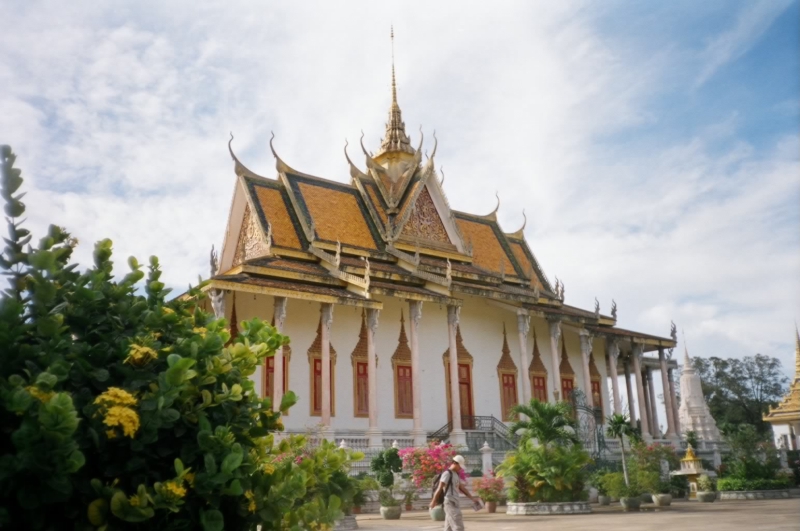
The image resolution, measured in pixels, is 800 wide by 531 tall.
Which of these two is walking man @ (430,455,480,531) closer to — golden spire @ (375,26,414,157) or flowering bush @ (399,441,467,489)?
flowering bush @ (399,441,467,489)

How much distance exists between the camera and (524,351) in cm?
2241

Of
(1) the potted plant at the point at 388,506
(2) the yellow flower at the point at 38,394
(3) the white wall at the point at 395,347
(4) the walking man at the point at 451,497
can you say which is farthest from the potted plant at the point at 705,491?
(2) the yellow flower at the point at 38,394

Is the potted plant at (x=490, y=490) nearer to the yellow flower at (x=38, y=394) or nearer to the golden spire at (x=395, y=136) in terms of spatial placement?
the yellow flower at (x=38, y=394)

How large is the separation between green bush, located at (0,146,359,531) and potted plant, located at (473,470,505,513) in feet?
40.1

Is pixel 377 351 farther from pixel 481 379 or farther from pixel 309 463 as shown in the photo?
pixel 309 463

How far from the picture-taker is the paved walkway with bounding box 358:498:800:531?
32.7ft

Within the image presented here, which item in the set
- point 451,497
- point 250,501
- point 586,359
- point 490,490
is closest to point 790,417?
point 586,359

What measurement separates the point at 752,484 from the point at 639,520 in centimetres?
778

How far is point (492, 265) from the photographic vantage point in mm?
26625

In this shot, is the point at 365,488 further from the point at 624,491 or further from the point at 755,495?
the point at 755,495

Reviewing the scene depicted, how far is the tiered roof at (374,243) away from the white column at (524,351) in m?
0.46

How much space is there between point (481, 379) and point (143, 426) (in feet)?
68.5

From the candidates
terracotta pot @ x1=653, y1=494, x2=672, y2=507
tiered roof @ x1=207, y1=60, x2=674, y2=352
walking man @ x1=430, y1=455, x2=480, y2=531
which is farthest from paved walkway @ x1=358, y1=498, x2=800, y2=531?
tiered roof @ x1=207, y1=60, x2=674, y2=352

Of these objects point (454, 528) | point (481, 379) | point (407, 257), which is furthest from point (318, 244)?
point (454, 528)
